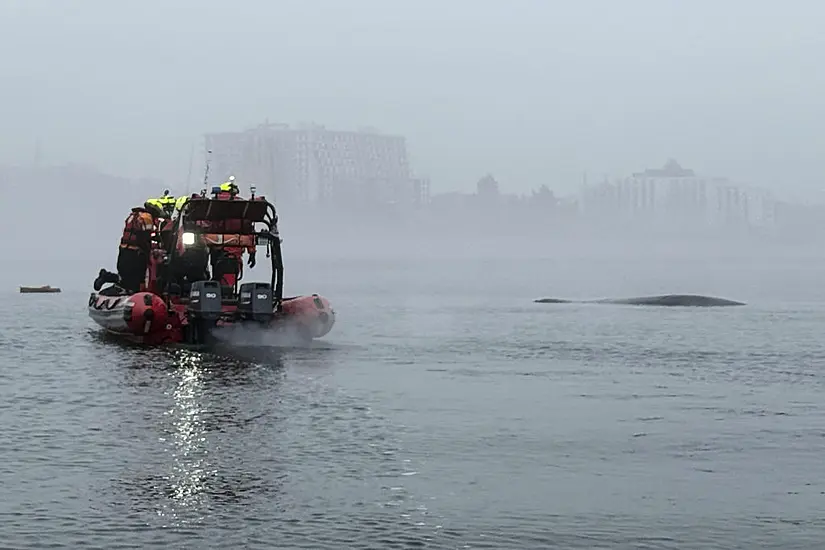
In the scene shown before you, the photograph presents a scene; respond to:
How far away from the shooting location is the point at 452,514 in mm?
15617

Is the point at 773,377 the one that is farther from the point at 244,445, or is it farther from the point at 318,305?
the point at 244,445

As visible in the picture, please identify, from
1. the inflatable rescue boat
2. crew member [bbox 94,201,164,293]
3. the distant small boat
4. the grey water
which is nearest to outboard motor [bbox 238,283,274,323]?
the inflatable rescue boat

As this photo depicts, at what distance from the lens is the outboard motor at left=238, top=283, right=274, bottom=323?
3484 cm

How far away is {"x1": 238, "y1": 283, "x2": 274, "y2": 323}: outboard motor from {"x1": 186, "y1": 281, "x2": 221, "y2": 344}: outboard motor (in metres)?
0.66

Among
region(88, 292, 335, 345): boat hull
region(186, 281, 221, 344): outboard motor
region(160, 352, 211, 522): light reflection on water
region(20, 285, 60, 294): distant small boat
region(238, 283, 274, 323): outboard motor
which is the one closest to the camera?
region(160, 352, 211, 522): light reflection on water

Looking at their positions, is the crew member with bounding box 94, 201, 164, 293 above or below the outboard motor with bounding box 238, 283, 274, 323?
above

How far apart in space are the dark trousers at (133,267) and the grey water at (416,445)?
178 cm

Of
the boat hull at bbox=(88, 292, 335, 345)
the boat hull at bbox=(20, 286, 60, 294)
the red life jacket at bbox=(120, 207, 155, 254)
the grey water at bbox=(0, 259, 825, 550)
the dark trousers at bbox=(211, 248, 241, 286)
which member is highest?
the red life jacket at bbox=(120, 207, 155, 254)

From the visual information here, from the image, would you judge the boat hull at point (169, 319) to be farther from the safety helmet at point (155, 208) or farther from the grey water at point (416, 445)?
the safety helmet at point (155, 208)

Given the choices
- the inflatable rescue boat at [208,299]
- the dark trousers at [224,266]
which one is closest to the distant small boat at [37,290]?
the inflatable rescue boat at [208,299]

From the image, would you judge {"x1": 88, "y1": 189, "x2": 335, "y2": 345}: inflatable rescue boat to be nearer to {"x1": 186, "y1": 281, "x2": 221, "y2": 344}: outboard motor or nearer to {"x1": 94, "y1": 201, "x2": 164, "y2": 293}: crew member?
{"x1": 186, "y1": 281, "x2": 221, "y2": 344}: outboard motor

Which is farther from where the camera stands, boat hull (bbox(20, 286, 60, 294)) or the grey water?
boat hull (bbox(20, 286, 60, 294))

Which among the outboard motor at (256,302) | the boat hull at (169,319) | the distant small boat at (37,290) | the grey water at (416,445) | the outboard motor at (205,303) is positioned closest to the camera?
the grey water at (416,445)

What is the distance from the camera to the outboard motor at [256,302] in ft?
114
